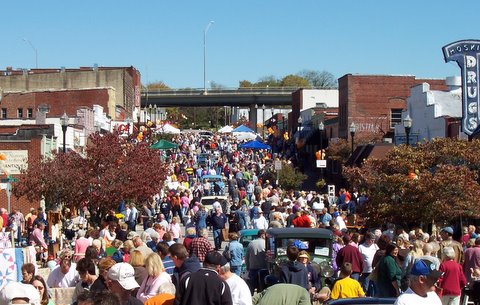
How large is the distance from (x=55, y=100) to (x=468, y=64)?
42.5 meters

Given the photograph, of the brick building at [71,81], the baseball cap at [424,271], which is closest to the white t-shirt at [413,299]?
the baseball cap at [424,271]

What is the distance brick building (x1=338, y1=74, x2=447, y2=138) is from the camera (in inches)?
2657

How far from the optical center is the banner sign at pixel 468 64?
37.2 meters

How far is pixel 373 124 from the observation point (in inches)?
2657

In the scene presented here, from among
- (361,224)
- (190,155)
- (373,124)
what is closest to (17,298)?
(361,224)

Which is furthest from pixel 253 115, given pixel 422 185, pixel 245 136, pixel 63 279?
pixel 63 279

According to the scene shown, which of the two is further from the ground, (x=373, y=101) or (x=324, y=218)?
(x=373, y=101)

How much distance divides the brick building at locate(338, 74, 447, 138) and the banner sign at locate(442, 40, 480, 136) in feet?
96.8

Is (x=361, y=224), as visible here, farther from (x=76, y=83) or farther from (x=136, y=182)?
(x=76, y=83)

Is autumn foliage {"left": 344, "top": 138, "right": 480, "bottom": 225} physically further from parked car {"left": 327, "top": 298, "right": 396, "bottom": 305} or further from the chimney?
the chimney

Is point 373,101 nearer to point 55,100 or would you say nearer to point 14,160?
point 55,100

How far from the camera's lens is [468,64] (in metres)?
37.4

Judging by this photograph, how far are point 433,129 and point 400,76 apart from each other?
70.8 feet

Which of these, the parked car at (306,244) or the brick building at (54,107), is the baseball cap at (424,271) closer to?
the parked car at (306,244)
